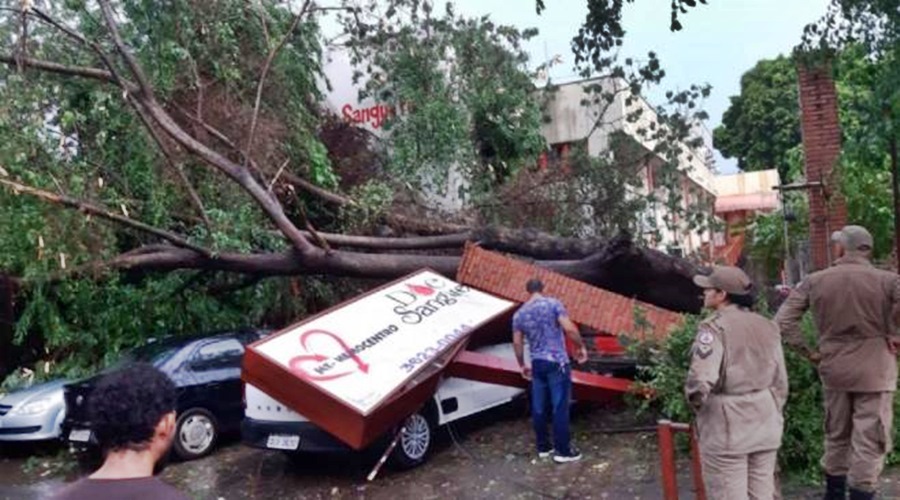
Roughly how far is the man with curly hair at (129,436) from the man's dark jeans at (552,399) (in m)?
5.90

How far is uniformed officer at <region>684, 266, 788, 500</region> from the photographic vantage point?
4.60 metres

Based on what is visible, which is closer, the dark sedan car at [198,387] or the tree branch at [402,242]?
the dark sedan car at [198,387]

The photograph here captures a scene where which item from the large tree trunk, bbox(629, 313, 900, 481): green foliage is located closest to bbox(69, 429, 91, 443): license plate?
the large tree trunk

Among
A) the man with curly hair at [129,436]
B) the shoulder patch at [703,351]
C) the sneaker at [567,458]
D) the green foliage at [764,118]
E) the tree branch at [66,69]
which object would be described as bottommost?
the sneaker at [567,458]

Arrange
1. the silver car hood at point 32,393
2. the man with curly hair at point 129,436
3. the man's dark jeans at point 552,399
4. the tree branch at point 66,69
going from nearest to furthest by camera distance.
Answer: the man with curly hair at point 129,436 < the man's dark jeans at point 552,399 < the tree branch at point 66,69 < the silver car hood at point 32,393

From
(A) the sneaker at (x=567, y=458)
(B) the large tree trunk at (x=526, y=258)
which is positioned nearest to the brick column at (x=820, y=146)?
(B) the large tree trunk at (x=526, y=258)

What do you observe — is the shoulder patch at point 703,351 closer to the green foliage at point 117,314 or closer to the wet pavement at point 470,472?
the wet pavement at point 470,472

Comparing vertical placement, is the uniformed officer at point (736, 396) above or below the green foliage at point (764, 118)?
below

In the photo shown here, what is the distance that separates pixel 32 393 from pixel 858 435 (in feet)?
31.0

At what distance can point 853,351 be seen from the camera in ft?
18.1

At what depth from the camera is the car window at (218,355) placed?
10516mm

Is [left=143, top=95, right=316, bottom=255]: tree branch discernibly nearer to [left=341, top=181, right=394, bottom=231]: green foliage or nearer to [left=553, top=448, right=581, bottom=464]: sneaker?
[left=341, top=181, right=394, bottom=231]: green foliage

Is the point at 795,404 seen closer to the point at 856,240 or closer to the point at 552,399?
the point at 856,240

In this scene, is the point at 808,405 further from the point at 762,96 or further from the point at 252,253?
the point at 762,96
